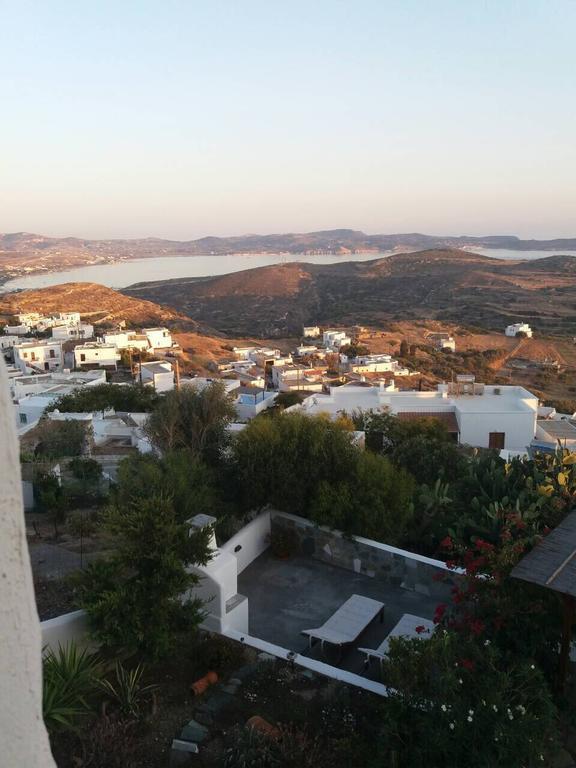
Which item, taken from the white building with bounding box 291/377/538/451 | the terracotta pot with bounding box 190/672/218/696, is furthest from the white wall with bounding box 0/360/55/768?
the white building with bounding box 291/377/538/451

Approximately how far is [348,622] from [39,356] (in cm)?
4451

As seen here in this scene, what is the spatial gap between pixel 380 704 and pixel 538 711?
1.50 meters

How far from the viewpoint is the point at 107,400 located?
1027 inches

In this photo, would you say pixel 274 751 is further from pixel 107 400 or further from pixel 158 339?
pixel 158 339

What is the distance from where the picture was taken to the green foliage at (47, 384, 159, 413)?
81.0ft

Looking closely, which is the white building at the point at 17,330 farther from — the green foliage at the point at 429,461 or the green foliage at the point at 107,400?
the green foliage at the point at 429,461

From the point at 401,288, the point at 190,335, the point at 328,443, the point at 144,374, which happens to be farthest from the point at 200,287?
the point at 328,443

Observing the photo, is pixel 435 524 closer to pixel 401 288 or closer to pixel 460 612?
pixel 460 612

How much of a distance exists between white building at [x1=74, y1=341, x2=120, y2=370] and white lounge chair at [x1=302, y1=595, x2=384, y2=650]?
41767mm

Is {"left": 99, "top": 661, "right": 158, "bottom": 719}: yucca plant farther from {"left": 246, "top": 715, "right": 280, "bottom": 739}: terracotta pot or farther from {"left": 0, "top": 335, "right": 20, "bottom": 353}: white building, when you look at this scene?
{"left": 0, "top": 335, "right": 20, "bottom": 353}: white building

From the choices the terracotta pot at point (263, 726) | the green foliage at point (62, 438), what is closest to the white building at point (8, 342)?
the green foliage at point (62, 438)

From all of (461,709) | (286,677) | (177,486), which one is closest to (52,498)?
(177,486)

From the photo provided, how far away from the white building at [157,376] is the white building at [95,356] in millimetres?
7646

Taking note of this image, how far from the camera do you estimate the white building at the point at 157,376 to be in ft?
121
